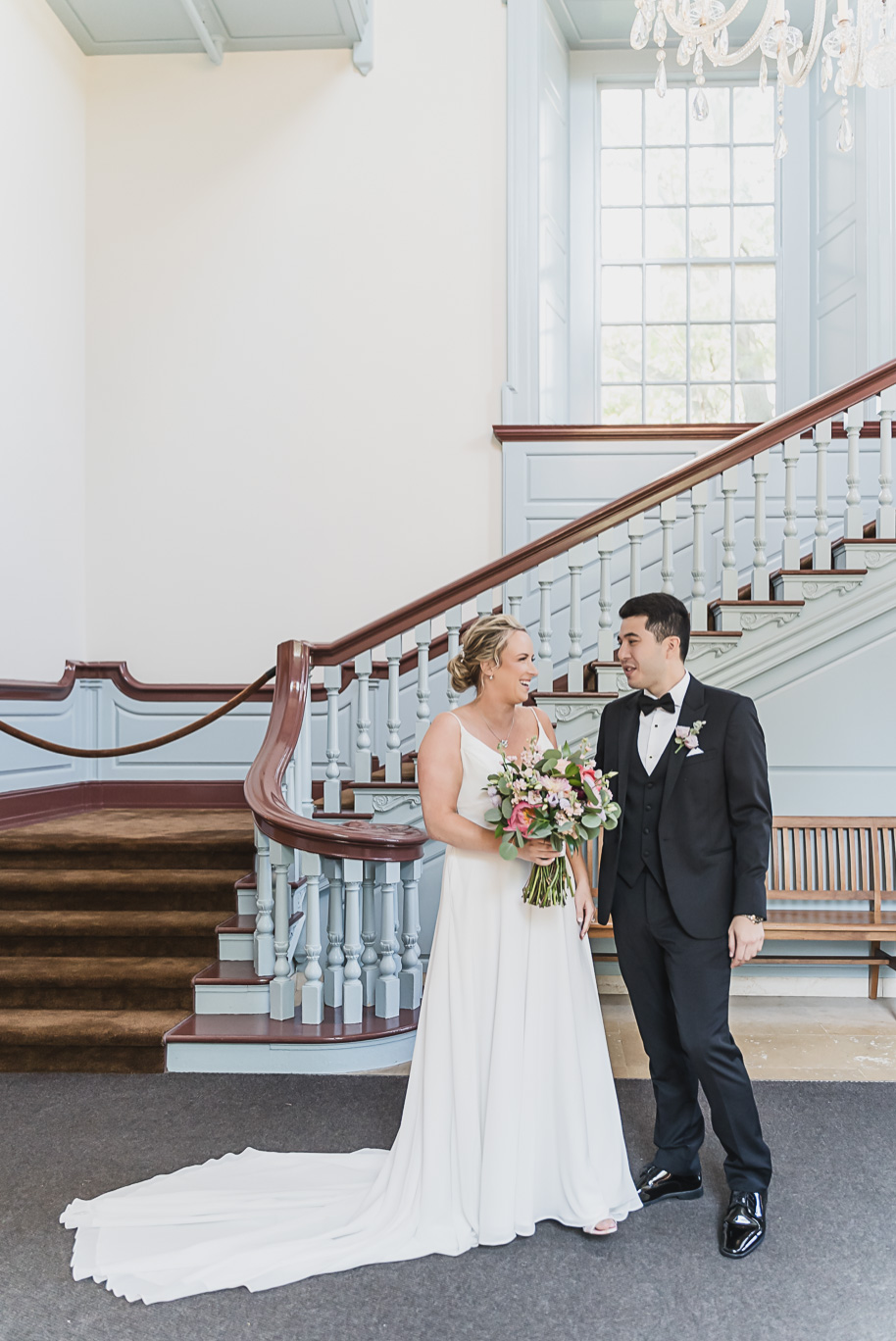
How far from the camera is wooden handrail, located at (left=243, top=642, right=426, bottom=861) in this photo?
375 cm

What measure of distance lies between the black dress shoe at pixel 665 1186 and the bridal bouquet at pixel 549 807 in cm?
86

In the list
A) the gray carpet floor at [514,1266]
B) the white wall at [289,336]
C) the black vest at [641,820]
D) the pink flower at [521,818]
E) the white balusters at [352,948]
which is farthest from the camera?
the white wall at [289,336]

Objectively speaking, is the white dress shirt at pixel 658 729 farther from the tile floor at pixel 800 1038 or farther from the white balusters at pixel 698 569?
the white balusters at pixel 698 569

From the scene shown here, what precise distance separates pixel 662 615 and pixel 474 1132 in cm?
141

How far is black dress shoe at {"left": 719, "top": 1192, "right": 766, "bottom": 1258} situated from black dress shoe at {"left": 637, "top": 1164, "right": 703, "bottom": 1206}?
0.58 feet

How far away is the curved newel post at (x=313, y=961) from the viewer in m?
3.83

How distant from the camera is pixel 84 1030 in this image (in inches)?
148

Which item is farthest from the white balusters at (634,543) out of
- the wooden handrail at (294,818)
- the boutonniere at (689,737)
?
the boutonniere at (689,737)

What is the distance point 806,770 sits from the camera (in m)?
4.89

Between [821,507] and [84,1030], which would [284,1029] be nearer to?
[84,1030]

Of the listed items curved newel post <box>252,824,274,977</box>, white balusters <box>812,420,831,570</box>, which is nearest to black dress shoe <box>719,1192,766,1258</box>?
curved newel post <box>252,824,274,977</box>

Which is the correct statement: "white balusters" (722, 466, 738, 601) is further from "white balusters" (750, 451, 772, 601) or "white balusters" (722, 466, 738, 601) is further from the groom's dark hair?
the groom's dark hair

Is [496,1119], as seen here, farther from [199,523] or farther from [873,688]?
[199,523]

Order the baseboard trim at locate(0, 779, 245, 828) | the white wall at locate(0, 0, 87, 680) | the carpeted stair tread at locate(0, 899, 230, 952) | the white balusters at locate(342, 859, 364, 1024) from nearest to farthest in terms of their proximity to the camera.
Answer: the white balusters at locate(342, 859, 364, 1024) → the carpeted stair tread at locate(0, 899, 230, 952) → the white wall at locate(0, 0, 87, 680) → the baseboard trim at locate(0, 779, 245, 828)
